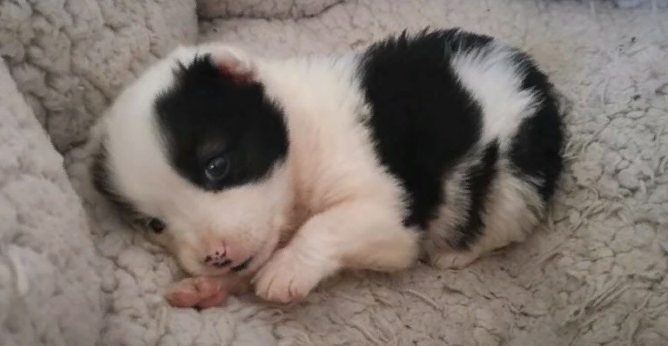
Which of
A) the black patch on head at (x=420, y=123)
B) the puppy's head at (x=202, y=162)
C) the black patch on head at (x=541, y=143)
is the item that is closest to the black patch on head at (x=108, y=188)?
the puppy's head at (x=202, y=162)

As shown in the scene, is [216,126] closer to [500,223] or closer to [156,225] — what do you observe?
[156,225]

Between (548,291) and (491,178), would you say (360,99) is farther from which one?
(548,291)

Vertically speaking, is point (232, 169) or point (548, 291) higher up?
point (232, 169)

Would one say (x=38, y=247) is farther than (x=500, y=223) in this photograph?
No

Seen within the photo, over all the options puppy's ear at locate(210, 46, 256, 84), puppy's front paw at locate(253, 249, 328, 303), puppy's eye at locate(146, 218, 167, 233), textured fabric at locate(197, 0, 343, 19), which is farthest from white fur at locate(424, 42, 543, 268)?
textured fabric at locate(197, 0, 343, 19)

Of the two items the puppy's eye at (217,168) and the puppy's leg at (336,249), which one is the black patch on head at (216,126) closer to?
the puppy's eye at (217,168)

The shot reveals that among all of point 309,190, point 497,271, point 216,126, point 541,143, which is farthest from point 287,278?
point 541,143

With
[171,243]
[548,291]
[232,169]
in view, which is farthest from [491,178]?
[171,243]
